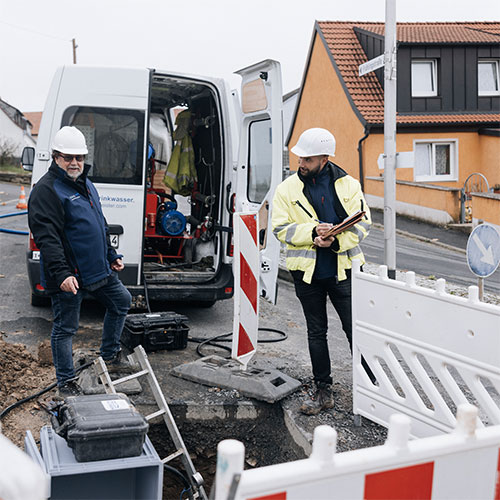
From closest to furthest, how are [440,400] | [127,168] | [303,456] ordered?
[440,400]
[303,456]
[127,168]

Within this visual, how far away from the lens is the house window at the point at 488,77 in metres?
23.9

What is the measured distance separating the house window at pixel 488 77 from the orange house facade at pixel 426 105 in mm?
36

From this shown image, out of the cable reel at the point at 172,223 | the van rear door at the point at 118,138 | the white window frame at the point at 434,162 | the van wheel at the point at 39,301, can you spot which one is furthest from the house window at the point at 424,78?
the van wheel at the point at 39,301

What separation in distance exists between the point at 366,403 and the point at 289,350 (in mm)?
2063

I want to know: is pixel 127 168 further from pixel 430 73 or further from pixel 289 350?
pixel 430 73

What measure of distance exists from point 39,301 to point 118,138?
210 centimetres

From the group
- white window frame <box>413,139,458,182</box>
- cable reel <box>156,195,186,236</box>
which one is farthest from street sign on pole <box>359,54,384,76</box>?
white window frame <box>413,139,458,182</box>

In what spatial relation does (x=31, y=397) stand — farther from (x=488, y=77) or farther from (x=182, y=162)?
(x=488, y=77)

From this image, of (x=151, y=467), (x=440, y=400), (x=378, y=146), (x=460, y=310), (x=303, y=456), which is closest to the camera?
(x=151, y=467)

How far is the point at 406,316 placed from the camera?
158 inches

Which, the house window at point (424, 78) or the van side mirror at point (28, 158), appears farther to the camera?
the house window at point (424, 78)

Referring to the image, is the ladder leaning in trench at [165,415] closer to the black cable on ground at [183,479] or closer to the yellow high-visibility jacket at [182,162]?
the black cable on ground at [183,479]

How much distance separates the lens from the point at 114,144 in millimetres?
6723

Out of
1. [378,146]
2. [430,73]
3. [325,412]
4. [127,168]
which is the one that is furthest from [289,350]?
[430,73]
